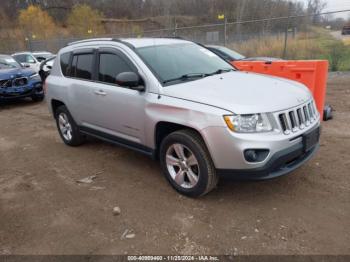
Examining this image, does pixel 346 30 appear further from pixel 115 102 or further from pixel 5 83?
pixel 115 102

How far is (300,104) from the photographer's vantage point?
3.48 m

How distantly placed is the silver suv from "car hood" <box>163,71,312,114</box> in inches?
0.4

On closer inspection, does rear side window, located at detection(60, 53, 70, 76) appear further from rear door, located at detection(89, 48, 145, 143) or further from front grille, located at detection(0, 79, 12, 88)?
front grille, located at detection(0, 79, 12, 88)

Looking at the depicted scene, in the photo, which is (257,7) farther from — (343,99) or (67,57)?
(67,57)

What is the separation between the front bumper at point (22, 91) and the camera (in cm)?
959

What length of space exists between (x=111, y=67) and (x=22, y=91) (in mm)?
6692

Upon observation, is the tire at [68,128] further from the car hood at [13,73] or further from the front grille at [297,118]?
the car hood at [13,73]

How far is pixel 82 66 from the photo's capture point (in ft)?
16.5

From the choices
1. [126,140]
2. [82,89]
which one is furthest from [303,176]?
[82,89]

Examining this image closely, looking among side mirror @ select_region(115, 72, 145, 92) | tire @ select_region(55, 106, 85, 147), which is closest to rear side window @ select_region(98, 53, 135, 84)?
side mirror @ select_region(115, 72, 145, 92)

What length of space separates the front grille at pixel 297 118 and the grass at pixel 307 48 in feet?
32.9

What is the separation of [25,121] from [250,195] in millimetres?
6507

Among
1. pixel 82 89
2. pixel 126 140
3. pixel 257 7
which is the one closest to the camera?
pixel 126 140

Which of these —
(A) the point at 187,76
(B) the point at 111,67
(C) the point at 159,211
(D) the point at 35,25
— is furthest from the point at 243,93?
(D) the point at 35,25
